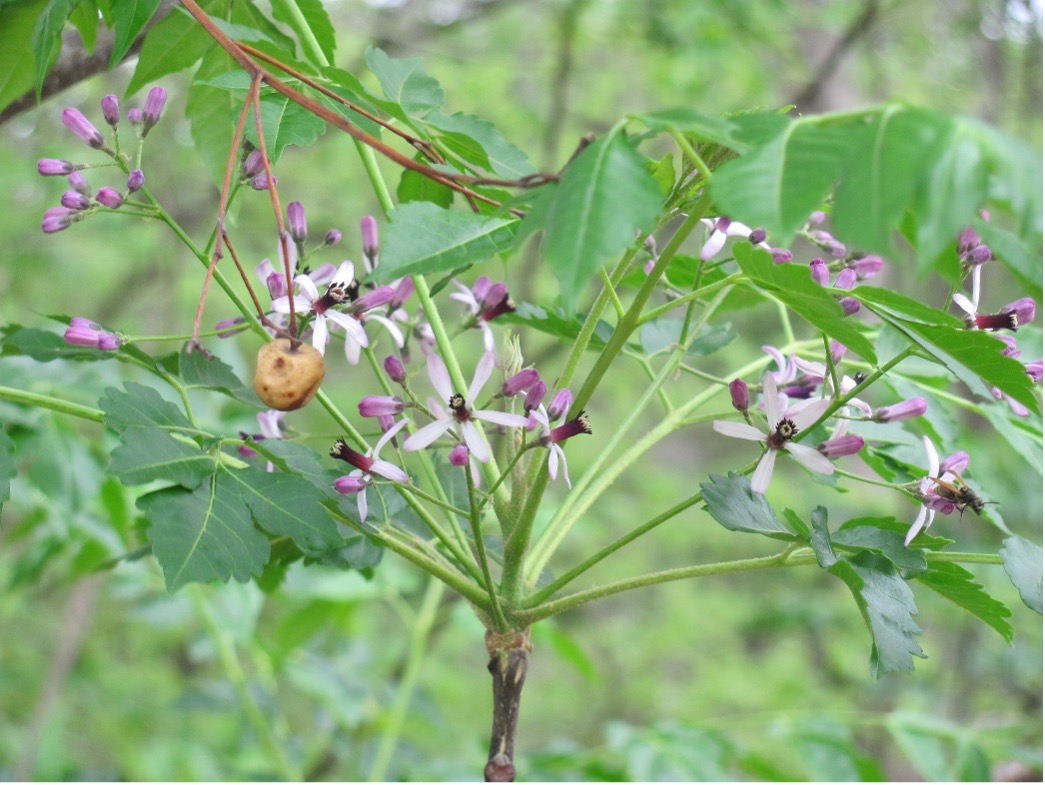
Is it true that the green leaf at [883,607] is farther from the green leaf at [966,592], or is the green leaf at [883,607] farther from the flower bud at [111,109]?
the flower bud at [111,109]

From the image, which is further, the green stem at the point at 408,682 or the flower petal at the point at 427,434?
the green stem at the point at 408,682

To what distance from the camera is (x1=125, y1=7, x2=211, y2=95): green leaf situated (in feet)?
3.86

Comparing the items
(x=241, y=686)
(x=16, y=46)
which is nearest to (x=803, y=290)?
(x=16, y=46)

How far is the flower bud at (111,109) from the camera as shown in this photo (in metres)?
1.04

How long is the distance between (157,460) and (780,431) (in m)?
0.61

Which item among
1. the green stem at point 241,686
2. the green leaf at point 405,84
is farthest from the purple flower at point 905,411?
the green stem at point 241,686

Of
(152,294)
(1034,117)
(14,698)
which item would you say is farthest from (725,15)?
(14,698)

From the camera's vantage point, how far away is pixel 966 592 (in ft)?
3.20

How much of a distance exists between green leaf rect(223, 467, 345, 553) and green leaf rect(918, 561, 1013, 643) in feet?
1.92

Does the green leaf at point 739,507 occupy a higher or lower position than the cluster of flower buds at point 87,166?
lower

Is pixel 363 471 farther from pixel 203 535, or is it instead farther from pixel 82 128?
pixel 82 128

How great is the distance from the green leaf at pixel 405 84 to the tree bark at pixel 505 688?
1.87 ft

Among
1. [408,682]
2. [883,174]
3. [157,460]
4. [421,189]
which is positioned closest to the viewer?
[883,174]

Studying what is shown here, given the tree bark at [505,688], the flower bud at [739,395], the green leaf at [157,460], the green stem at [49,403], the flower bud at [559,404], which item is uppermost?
the flower bud at [739,395]
